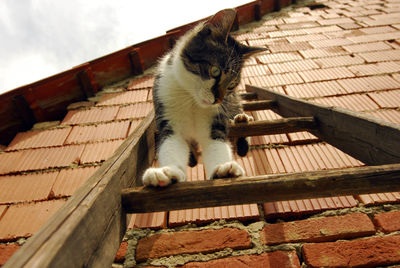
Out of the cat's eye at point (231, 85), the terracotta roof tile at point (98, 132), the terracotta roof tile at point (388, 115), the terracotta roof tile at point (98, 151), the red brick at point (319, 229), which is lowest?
the red brick at point (319, 229)

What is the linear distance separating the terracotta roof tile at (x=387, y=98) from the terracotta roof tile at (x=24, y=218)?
1.76 metres

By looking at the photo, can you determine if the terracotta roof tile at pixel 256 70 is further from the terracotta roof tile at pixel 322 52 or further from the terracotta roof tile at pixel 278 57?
the terracotta roof tile at pixel 322 52

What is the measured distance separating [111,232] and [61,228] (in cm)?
13

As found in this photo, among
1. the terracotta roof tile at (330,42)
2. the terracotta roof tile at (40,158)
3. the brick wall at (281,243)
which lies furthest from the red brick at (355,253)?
the terracotta roof tile at (330,42)

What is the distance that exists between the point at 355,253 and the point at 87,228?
820mm

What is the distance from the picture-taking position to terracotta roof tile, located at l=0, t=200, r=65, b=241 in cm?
92

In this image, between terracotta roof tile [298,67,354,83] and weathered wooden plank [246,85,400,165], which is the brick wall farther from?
terracotta roof tile [298,67,354,83]

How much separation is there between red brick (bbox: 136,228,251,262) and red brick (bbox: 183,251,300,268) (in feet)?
0.14

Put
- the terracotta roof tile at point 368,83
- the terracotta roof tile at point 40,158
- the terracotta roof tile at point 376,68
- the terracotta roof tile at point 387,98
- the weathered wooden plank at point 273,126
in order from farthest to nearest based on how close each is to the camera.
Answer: the terracotta roof tile at point 376,68 → the terracotta roof tile at point 368,83 → the terracotta roof tile at point 387,98 → the terracotta roof tile at point 40,158 → the weathered wooden plank at point 273,126

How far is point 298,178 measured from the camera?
0.50 meters

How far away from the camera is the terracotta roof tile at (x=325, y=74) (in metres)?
1.61

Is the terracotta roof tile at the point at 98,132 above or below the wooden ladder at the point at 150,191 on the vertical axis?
above

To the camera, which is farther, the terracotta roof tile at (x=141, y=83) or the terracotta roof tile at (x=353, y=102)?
the terracotta roof tile at (x=141, y=83)

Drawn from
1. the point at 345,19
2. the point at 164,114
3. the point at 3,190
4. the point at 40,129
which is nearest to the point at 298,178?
the point at 164,114
